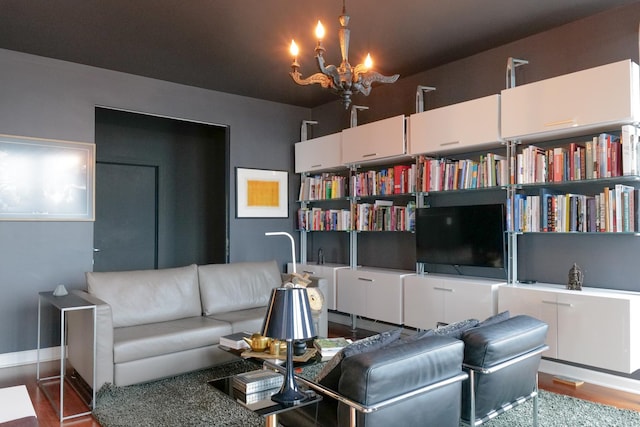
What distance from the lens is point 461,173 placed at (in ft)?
13.6

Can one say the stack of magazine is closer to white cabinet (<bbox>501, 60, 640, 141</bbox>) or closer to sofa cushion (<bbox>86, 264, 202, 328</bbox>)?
sofa cushion (<bbox>86, 264, 202, 328</bbox>)

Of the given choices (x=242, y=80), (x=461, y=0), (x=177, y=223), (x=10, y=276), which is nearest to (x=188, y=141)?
(x=177, y=223)

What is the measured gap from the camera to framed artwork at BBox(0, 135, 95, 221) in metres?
4.13

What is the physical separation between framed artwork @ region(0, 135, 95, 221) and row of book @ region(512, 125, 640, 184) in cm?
399

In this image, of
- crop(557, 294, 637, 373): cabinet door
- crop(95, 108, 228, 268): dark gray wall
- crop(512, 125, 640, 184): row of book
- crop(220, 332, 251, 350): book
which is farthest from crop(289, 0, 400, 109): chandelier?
crop(95, 108, 228, 268): dark gray wall

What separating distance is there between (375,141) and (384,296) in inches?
63.0

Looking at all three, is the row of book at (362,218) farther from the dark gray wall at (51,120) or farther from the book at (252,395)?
the book at (252,395)

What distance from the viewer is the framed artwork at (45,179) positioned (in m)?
4.13

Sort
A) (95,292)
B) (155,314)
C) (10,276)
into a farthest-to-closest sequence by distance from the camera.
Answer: (10,276) < (155,314) < (95,292)

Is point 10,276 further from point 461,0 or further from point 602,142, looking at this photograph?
point 602,142

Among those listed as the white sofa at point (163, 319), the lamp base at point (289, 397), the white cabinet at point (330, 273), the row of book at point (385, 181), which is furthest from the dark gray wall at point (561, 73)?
the lamp base at point (289, 397)

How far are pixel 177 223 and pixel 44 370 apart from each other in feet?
10.1

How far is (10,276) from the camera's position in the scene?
13.5 feet

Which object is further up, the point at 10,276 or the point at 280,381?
the point at 10,276
